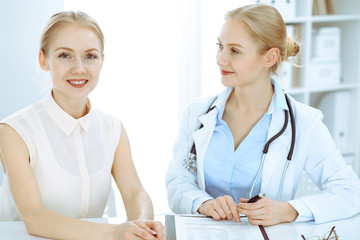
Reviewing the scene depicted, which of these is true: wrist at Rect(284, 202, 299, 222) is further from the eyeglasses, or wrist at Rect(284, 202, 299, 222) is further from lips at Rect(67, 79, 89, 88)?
lips at Rect(67, 79, 89, 88)

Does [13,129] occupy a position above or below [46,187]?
above

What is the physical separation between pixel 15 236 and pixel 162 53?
5.54 ft

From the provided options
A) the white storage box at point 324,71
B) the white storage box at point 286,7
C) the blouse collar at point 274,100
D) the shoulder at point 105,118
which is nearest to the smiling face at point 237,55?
the blouse collar at point 274,100

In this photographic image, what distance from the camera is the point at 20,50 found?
7.82 ft

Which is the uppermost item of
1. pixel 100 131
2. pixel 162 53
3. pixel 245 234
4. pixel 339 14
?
pixel 339 14

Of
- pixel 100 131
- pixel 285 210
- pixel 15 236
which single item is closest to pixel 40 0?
pixel 100 131

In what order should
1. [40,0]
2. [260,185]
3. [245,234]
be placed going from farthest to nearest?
[40,0] → [260,185] → [245,234]

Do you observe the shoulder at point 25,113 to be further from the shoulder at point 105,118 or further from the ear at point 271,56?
the ear at point 271,56

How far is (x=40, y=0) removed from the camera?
2395mm

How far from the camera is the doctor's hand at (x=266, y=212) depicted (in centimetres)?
144

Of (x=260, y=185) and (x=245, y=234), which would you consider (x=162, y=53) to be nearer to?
(x=260, y=185)

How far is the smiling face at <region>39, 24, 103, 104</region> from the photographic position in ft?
5.09

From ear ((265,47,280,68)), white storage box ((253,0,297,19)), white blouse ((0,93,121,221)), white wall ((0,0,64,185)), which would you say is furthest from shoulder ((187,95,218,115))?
white storage box ((253,0,297,19))

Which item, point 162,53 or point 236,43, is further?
point 162,53
